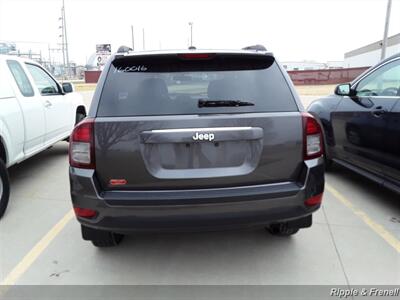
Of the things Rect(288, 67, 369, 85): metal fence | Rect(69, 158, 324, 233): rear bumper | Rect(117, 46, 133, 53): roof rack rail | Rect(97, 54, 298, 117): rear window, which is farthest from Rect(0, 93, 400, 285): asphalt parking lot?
Rect(288, 67, 369, 85): metal fence

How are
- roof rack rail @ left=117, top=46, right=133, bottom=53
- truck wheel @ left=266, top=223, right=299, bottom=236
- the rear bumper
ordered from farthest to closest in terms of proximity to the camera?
truck wheel @ left=266, top=223, right=299, bottom=236 < roof rack rail @ left=117, top=46, right=133, bottom=53 < the rear bumper

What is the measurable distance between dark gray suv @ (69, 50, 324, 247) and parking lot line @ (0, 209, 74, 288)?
88 centimetres

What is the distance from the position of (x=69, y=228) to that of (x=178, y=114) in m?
2.06

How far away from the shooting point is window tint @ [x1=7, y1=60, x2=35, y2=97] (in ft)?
16.9

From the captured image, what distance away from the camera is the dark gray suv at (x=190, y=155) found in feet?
8.61

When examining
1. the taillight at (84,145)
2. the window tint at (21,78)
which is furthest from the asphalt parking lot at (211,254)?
the window tint at (21,78)

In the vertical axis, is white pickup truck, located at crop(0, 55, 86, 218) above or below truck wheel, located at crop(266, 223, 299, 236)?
above

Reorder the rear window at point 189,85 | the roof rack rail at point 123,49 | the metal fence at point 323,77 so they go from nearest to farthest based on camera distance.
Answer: the rear window at point 189,85 → the roof rack rail at point 123,49 → the metal fence at point 323,77

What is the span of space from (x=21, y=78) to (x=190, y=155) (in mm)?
3730

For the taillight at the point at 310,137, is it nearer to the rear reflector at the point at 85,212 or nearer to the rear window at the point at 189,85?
the rear window at the point at 189,85

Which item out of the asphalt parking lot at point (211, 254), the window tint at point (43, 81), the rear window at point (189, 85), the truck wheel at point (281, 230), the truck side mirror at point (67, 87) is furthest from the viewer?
the truck side mirror at point (67, 87)

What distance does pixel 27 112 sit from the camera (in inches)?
199

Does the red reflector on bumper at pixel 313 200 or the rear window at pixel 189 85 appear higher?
the rear window at pixel 189 85

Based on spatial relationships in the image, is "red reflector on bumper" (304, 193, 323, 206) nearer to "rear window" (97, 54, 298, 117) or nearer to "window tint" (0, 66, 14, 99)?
"rear window" (97, 54, 298, 117)
